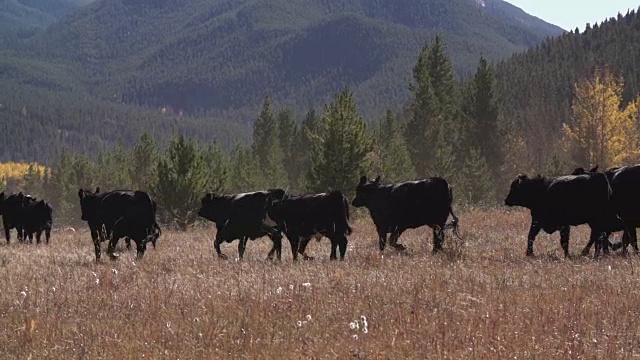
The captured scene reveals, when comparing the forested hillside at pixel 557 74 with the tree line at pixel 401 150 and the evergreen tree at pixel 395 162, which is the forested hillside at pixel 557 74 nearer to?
the tree line at pixel 401 150

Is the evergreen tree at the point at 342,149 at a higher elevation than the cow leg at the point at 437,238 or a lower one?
higher

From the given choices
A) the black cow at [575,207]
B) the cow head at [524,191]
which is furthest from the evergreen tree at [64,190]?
the black cow at [575,207]

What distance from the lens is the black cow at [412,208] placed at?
629 inches

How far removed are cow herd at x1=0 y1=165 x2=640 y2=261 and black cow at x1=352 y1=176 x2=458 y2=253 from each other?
0.02m

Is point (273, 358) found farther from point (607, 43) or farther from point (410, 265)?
point (607, 43)

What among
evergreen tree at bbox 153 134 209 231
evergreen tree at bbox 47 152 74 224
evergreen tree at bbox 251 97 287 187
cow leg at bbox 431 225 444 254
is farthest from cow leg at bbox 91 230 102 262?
evergreen tree at bbox 47 152 74 224

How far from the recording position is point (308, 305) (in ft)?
29.7

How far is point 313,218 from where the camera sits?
601 inches

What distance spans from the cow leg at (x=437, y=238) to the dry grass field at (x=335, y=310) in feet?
4.26

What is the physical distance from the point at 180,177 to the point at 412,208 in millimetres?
20234

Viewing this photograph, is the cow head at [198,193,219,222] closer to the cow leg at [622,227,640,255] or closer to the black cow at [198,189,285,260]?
the black cow at [198,189,285,260]

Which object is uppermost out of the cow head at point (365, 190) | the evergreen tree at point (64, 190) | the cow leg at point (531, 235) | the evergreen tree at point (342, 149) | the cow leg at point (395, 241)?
the evergreen tree at point (342, 149)

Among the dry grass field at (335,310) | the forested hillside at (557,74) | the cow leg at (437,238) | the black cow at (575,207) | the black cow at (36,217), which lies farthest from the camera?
the forested hillside at (557,74)

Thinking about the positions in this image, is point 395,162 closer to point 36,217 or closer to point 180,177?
point 180,177
